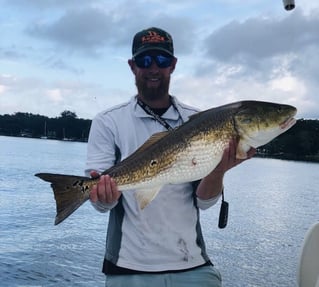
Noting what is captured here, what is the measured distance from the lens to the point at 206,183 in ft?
11.5

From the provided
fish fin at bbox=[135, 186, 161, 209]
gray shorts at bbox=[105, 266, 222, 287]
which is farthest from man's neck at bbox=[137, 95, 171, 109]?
gray shorts at bbox=[105, 266, 222, 287]

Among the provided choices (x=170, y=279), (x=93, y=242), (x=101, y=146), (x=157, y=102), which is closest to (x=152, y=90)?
(x=157, y=102)

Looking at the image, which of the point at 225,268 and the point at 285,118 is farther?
the point at 225,268

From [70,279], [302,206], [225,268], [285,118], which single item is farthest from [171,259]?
[302,206]

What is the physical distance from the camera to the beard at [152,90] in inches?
147

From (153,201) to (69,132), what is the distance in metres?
150

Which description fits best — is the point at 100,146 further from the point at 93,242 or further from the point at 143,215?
the point at 93,242

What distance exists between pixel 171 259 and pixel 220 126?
97 cm

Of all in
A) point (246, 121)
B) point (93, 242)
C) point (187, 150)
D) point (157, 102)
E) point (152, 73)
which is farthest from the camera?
point (93, 242)

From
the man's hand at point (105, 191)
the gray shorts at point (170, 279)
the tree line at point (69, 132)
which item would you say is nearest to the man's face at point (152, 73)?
the man's hand at point (105, 191)

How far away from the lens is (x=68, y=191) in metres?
3.39

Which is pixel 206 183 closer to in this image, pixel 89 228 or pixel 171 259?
pixel 171 259

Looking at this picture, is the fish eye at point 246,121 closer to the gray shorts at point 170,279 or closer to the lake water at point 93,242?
the gray shorts at point 170,279

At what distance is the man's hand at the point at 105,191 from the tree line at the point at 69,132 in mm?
87190
